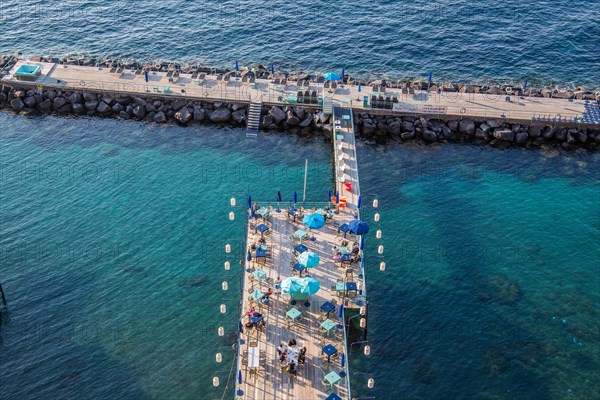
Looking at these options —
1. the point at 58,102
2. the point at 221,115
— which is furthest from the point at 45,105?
the point at 221,115

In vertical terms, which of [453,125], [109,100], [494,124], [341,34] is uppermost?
[341,34]

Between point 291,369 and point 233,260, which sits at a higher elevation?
point 233,260

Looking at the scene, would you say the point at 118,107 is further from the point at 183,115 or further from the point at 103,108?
the point at 183,115

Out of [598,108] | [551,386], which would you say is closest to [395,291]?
[551,386]

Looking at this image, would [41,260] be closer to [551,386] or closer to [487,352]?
[487,352]

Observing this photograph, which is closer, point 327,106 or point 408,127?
point 408,127

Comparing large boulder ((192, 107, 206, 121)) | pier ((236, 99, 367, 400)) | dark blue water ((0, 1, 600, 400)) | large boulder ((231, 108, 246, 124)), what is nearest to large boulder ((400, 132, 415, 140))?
dark blue water ((0, 1, 600, 400))

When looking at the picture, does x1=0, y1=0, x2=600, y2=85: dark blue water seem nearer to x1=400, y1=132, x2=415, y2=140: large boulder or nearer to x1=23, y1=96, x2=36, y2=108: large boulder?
x1=23, y1=96, x2=36, y2=108: large boulder

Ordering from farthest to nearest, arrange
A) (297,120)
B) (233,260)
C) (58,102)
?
1. (58,102)
2. (297,120)
3. (233,260)

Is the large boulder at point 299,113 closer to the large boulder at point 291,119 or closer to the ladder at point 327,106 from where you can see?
the large boulder at point 291,119
